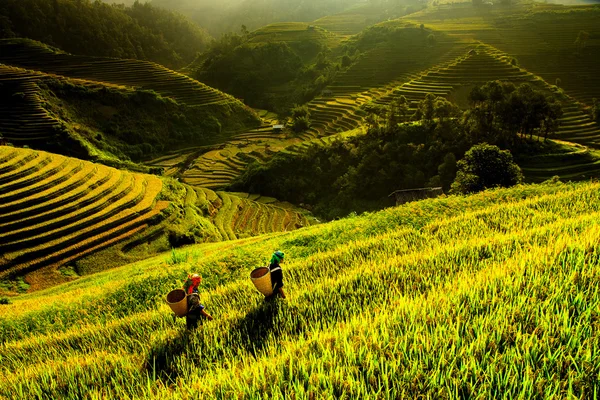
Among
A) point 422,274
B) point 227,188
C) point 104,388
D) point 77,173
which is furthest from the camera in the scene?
point 227,188

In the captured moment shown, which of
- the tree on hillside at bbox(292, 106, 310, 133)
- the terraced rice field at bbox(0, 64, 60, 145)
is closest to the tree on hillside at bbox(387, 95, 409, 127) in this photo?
the tree on hillside at bbox(292, 106, 310, 133)

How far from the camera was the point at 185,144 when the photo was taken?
62.2 m

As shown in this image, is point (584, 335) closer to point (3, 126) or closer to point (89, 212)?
point (89, 212)

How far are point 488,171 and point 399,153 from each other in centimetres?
1807

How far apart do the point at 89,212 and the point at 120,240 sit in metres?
3.47

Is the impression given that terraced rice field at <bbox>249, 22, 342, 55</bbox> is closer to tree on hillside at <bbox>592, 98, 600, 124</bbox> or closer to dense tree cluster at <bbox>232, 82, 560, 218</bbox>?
dense tree cluster at <bbox>232, 82, 560, 218</bbox>

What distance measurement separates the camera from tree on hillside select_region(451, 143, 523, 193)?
18611 millimetres

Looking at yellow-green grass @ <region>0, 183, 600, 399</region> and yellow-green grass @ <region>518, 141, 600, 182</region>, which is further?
yellow-green grass @ <region>518, 141, 600, 182</region>

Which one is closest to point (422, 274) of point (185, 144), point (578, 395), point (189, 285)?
point (578, 395)

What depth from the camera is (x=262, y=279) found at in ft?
12.8

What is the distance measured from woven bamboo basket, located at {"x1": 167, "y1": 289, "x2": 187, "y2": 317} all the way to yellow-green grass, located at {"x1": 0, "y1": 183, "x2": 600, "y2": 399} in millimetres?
285

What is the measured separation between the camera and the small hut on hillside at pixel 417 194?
2758 centimetres

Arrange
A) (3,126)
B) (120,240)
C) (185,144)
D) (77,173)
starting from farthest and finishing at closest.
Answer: (185,144) < (3,126) < (77,173) < (120,240)

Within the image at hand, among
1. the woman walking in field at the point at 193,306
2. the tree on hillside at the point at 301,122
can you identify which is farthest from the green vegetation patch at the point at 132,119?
the woman walking in field at the point at 193,306
